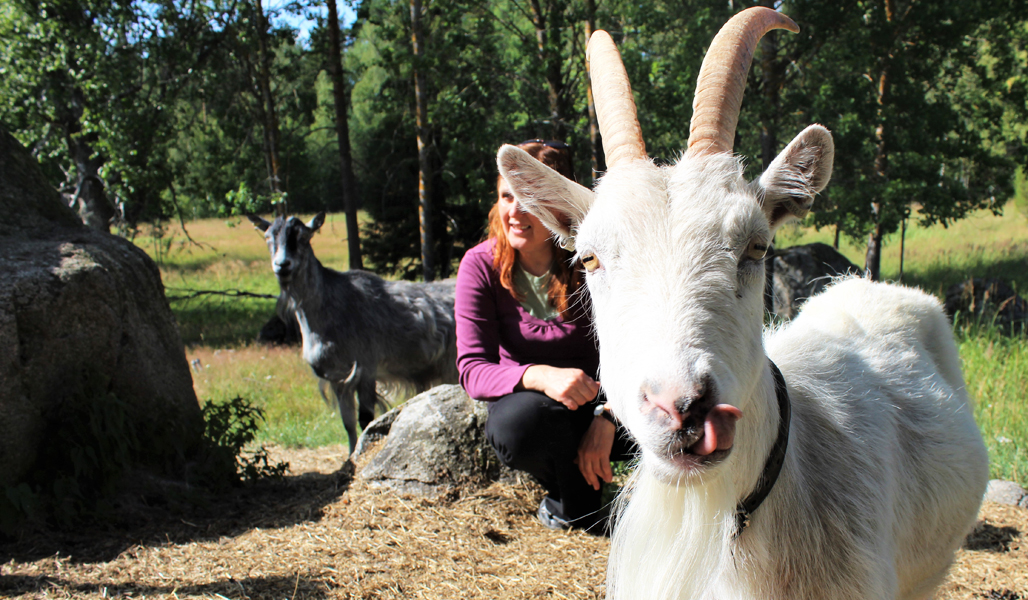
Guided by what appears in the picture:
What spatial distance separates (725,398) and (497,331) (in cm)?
191

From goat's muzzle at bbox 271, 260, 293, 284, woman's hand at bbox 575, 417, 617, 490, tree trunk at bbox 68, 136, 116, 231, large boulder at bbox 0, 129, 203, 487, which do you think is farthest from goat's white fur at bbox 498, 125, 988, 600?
tree trunk at bbox 68, 136, 116, 231

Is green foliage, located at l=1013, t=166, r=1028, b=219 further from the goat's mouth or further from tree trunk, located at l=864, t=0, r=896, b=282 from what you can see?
the goat's mouth

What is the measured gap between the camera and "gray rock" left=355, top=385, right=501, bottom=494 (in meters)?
4.01

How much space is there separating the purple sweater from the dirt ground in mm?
864

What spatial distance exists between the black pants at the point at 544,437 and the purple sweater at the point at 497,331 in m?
0.17

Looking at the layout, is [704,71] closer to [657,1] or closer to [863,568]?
[863,568]

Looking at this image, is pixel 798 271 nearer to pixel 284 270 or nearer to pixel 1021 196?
pixel 284 270

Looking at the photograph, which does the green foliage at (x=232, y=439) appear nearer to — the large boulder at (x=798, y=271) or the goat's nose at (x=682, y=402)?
the goat's nose at (x=682, y=402)

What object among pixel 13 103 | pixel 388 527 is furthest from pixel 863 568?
pixel 13 103

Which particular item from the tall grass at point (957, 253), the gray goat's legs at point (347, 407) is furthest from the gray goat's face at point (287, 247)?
the tall grass at point (957, 253)

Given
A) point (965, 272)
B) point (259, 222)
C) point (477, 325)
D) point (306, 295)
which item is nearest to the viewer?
point (477, 325)

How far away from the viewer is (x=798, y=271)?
10.9m

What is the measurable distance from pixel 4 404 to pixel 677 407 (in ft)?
12.4

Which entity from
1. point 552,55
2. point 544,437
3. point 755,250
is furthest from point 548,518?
point 552,55
